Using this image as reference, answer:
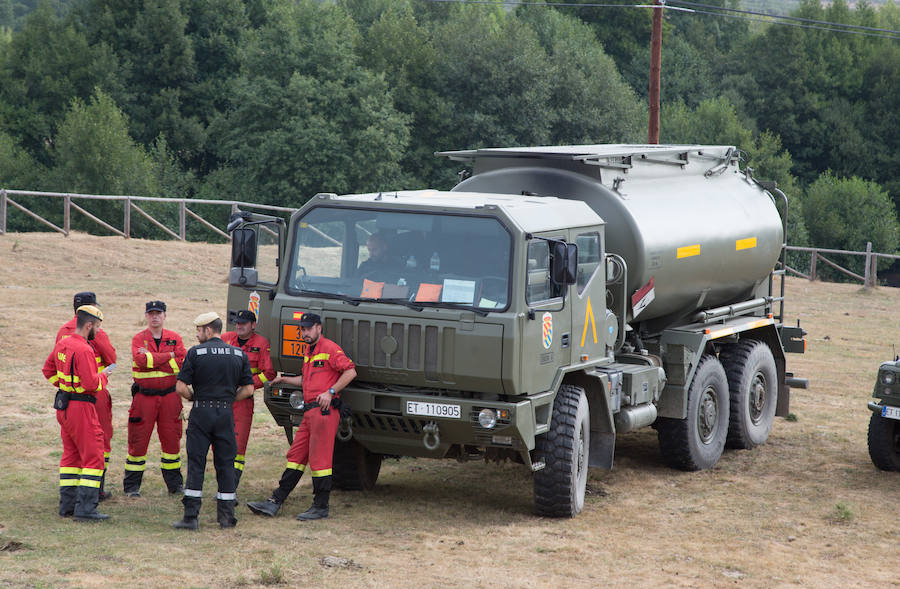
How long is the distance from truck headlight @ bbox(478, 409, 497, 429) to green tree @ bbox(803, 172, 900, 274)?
50.4 meters

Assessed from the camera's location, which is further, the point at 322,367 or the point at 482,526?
the point at 482,526

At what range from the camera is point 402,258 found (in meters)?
9.46

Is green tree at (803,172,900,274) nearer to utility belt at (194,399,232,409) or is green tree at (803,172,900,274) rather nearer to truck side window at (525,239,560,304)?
truck side window at (525,239,560,304)

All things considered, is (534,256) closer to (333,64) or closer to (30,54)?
(333,64)

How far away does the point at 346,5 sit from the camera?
66.2 meters

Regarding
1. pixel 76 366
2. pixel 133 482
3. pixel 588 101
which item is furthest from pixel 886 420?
pixel 588 101

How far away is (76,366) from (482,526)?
3.48m

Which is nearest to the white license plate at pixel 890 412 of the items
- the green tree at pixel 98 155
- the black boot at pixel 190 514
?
the black boot at pixel 190 514

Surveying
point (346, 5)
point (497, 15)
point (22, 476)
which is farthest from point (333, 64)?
point (22, 476)

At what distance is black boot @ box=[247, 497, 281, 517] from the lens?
9547 millimetres

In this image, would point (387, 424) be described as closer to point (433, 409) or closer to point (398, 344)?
point (433, 409)

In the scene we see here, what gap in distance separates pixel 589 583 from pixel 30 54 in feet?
165

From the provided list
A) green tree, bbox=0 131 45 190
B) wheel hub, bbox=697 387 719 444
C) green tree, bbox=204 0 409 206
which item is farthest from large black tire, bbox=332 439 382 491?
green tree, bbox=0 131 45 190

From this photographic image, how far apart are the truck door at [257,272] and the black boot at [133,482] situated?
4.86ft
